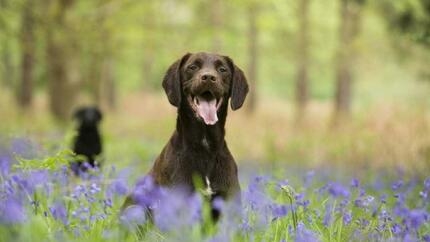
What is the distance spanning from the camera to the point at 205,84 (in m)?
4.64

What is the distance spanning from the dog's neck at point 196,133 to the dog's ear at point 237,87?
139 mm

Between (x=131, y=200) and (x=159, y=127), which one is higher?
(x=131, y=200)

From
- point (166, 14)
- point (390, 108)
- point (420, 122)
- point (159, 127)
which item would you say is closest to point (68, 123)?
point (159, 127)

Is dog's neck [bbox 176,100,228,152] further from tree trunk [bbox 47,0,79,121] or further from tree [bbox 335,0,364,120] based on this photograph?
tree [bbox 335,0,364,120]

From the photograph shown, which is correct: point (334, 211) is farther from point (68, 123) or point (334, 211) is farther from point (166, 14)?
point (166, 14)

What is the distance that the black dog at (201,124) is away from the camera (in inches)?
182

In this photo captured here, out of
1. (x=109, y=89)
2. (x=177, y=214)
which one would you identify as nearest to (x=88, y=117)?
(x=177, y=214)

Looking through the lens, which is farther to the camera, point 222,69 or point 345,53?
point 345,53

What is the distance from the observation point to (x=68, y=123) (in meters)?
19.0

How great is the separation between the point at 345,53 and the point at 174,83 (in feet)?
49.1

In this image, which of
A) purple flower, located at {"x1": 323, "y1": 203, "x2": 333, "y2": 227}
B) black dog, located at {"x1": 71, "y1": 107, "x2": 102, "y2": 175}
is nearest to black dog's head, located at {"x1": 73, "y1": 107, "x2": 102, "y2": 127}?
black dog, located at {"x1": 71, "y1": 107, "x2": 102, "y2": 175}

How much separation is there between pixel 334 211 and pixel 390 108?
828 cm

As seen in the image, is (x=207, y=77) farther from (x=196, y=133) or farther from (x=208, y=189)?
(x=208, y=189)

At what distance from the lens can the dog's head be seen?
4.71 meters
